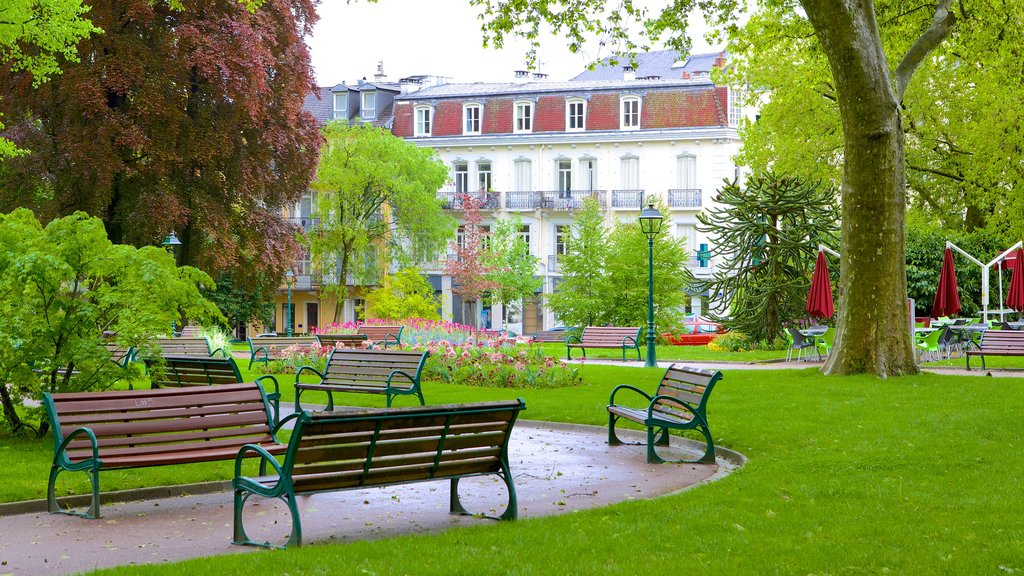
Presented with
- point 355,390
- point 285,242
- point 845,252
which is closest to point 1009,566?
point 355,390

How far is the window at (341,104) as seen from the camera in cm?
6500

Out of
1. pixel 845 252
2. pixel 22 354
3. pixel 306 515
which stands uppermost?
pixel 845 252

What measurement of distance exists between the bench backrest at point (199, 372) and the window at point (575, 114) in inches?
1848

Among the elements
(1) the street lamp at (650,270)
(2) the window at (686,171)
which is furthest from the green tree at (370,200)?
(1) the street lamp at (650,270)

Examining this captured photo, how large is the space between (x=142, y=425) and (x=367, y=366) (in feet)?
25.6

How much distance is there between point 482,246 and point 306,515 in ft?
168

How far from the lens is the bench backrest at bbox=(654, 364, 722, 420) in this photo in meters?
11.5

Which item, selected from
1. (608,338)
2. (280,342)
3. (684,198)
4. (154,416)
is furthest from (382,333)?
(684,198)

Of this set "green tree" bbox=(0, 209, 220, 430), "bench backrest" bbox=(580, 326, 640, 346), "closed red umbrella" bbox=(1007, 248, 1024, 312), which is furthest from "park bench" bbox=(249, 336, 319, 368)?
"closed red umbrella" bbox=(1007, 248, 1024, 312)

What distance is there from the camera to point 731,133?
58188mm

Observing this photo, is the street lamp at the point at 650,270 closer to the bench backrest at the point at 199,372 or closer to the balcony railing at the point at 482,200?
the bench backrest at the point at 199,372

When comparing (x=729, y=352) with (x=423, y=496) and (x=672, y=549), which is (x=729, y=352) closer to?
(x=423, y=496)

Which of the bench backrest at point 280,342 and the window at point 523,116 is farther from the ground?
the window at point 523,116

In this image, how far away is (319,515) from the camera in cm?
878
